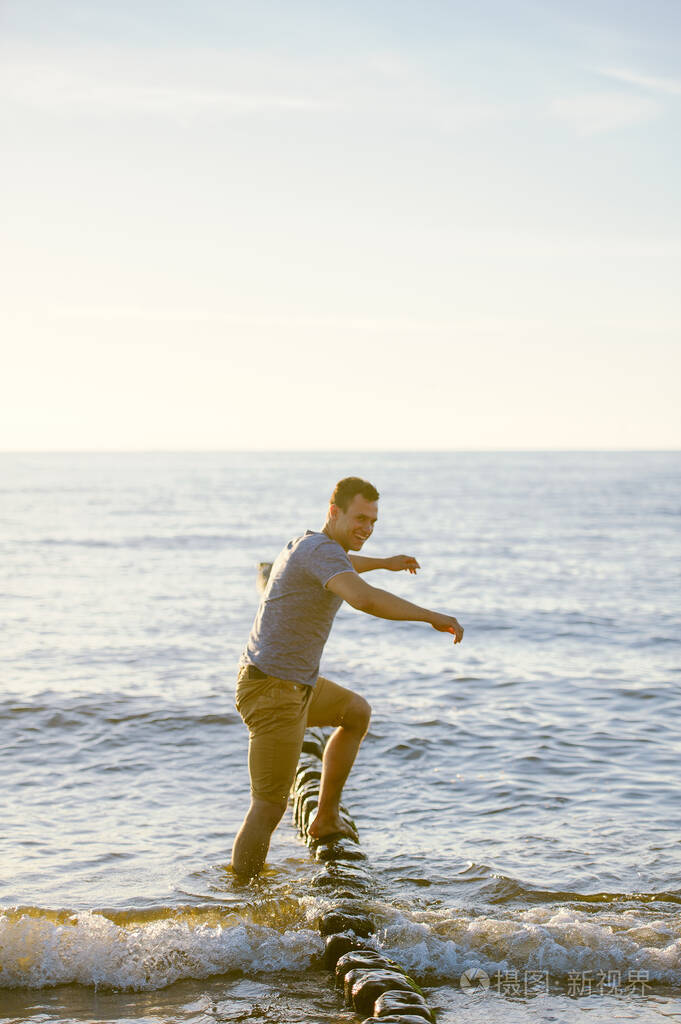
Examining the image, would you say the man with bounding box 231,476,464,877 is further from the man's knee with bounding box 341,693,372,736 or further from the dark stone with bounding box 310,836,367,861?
the dark stone with bounding box 310,836,367,861

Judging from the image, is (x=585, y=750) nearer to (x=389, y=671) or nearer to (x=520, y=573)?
(x=389, y=671)

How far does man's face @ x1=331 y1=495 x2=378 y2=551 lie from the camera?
6.25 metres

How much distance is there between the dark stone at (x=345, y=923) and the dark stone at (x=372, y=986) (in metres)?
0.61

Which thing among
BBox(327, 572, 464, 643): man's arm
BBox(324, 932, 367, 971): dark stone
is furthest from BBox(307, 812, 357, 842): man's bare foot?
BBox(327, 572, 464, 643): man's arm

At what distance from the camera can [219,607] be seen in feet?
72.4

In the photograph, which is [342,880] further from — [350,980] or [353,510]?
[353,510]

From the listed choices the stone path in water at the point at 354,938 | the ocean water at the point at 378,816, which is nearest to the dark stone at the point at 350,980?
the stone path in water at the point at 354,938

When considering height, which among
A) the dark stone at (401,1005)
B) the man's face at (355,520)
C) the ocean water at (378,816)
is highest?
the man's face at (355,520)

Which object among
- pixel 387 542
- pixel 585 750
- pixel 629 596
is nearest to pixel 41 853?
pixel 585 750

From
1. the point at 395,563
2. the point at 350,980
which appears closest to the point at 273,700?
the point at 395,563

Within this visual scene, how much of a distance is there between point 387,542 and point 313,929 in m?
35.7

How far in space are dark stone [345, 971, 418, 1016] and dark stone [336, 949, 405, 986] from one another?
0.10 meters

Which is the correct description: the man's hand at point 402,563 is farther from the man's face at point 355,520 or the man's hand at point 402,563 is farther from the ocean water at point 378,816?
the ocean water at point 378,816

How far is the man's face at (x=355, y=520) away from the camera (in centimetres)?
625
